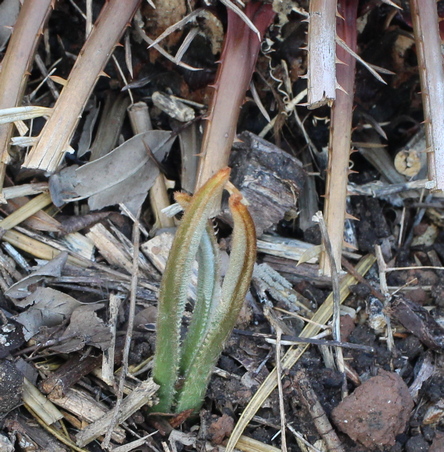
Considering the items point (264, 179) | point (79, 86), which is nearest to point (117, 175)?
point (79, 86)

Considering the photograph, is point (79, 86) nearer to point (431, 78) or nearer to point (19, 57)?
point (19, 57)

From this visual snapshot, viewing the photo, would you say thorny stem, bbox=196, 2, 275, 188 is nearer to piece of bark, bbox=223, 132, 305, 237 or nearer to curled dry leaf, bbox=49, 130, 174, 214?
piece of bark, bbox=223, 132, 305, 237

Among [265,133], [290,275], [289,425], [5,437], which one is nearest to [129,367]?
[5,437]

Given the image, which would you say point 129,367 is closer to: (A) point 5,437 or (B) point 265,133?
(A) point 5,437

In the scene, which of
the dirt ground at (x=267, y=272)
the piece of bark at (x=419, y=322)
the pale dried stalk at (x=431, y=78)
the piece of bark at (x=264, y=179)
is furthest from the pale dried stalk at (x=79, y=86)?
the piece of bark at (x=419, y=322)

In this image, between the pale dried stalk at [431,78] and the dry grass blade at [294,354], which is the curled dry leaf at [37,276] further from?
the pale dried stalk at [431,78]
